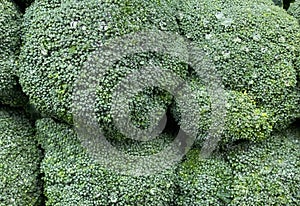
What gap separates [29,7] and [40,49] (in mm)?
172

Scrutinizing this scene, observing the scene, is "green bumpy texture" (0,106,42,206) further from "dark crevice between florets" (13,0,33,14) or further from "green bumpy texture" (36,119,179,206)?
"dark crevice between florets" (13,0,33,14)

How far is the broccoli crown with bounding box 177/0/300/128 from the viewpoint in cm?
111

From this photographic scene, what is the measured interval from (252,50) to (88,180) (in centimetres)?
57

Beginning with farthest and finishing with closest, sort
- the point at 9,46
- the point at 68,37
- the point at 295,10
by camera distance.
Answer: the point at 295,10, the point at 9,46, the point at 68,37

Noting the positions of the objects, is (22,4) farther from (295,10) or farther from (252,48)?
(295,10)

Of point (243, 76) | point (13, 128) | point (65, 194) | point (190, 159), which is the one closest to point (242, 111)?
point (243, 76)

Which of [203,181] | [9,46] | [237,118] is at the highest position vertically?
[9,46]

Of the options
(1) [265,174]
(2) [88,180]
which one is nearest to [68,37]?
(2) [88,180]

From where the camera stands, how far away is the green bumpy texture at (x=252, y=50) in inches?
43.9

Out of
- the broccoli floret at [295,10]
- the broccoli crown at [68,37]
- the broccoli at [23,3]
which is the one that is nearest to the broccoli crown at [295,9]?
the broccoli floret at [295,10]

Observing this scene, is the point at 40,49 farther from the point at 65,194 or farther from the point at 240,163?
the point at 240,163

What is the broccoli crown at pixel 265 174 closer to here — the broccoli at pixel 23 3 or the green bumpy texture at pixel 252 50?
the green bumpy texture at pixel 252 50

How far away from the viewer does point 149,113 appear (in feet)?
3.52

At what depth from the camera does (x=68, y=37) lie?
3.37 feet
